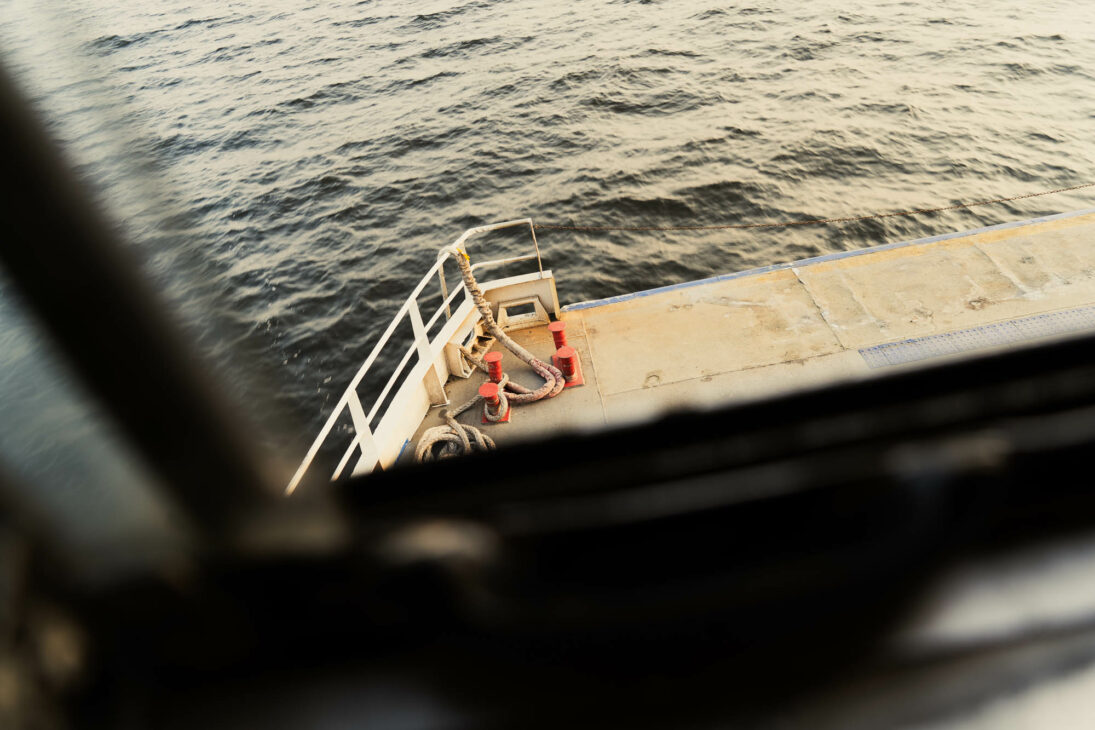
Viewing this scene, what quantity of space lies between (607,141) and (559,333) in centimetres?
924

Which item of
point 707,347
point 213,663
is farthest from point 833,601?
point 707,347

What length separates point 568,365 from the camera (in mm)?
5879

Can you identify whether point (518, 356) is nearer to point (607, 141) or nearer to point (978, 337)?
point (978, 337)

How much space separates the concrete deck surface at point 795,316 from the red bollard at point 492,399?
7cm

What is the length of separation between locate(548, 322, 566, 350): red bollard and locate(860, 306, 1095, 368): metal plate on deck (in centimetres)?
262

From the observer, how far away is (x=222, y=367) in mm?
1299

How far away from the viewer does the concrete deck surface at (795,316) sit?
5633 mm

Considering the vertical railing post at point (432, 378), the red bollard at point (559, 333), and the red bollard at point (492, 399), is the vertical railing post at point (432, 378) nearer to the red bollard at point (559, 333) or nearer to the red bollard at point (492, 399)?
the red bollard at point (492, 399)

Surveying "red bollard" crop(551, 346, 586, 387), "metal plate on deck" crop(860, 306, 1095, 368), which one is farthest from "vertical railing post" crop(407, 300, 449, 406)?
"metal plate on deck" crop(860, 306, 1095, 368)

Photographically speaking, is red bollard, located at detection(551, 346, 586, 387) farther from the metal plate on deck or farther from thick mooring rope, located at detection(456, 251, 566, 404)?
the metal plate on deck

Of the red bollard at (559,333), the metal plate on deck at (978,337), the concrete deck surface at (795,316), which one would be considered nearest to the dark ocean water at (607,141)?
the red bollard at (559,333)

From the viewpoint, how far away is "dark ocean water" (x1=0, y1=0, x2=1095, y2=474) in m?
10.6

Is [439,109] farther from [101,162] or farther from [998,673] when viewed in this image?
[998,673]

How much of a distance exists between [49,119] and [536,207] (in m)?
11.5
